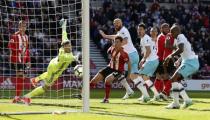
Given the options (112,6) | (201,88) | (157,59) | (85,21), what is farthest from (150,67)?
(112,6)

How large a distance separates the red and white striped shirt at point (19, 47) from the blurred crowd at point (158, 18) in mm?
16452

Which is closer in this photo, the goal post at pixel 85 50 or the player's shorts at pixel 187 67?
the goal post at pixel 85 50

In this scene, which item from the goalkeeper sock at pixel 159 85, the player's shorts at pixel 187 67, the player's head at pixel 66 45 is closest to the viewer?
the player's shorts at pixel 187 67

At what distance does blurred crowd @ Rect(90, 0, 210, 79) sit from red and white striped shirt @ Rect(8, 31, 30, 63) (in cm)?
1645

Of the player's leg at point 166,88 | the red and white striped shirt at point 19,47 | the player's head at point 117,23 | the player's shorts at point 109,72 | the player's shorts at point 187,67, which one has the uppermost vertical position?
the player's head at point 117,23

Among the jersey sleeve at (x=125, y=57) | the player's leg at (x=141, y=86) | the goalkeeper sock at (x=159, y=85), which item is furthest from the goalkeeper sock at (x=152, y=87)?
the jersey sleeve at (x=125, y=57)

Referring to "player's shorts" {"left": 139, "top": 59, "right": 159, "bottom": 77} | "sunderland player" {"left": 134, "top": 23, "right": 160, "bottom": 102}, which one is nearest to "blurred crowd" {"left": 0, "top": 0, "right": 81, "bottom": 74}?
"sunderland player" {"left": 134, "top": 23, "right": 160, "bottom": 102}

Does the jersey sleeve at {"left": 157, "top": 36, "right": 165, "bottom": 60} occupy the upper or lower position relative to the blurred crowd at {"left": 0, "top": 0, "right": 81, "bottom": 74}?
lower

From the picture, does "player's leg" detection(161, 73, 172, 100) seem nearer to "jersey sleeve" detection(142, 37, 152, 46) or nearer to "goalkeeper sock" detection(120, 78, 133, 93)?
"goalkeeper sock" detection(120, 78, 133, 93)

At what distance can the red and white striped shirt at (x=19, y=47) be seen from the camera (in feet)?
52.0

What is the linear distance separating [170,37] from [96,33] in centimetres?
1897

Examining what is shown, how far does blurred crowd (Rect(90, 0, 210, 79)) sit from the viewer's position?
3334cm

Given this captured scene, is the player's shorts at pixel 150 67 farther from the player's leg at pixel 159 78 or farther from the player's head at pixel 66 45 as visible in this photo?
the player's head at pixel 66 45

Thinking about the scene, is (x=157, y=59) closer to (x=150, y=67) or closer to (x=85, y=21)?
(x=150, y=67)
